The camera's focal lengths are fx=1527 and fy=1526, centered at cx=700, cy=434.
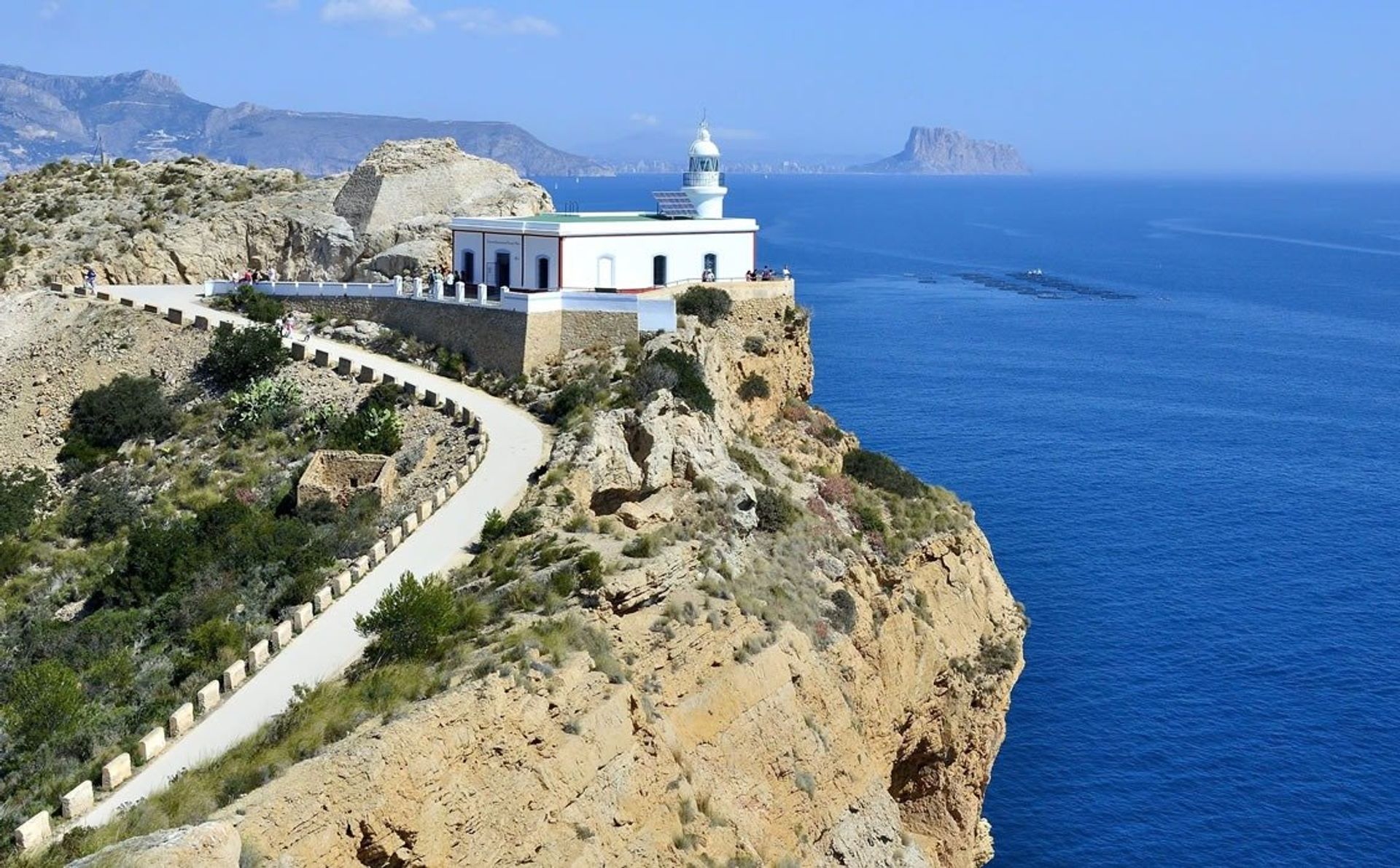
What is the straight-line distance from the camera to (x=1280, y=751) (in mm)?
38969

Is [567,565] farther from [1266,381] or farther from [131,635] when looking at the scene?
[1266,381]

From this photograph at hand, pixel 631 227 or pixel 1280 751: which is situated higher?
pixel 631 227

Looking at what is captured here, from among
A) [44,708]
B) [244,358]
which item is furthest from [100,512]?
[44,708]

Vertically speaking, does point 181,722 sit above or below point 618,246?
below

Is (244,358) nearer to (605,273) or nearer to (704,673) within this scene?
(605,273)

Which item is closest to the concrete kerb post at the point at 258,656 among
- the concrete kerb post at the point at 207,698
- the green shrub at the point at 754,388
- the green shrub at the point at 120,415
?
the concrete kerb post at the point at 207,698

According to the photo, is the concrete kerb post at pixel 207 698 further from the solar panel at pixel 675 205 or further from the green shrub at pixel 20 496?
the solar panel at pixel 675 205

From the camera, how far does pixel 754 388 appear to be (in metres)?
40.0

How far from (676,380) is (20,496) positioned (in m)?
16.0

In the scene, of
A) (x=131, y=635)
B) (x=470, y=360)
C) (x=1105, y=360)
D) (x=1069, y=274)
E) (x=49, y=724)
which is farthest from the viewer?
(x=1069, y=274)

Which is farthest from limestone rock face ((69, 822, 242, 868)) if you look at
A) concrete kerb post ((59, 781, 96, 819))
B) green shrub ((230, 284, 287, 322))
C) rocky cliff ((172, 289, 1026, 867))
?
green shrub ((230, 284, 287, 322))

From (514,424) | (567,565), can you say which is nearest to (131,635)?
(567,565)

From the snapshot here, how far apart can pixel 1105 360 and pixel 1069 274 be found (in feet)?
145

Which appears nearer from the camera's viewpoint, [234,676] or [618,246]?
[234,676]
